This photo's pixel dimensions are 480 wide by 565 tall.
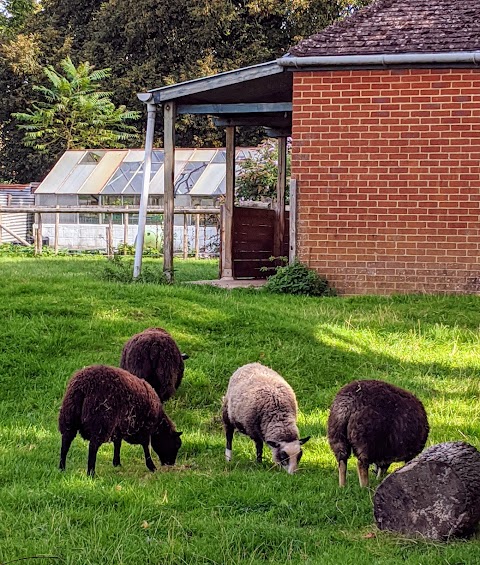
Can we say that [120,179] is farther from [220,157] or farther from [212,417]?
[212,417]

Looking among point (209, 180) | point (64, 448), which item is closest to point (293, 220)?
point (64, 448)

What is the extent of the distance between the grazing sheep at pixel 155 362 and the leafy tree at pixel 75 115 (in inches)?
1304

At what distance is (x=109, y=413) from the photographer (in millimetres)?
7195

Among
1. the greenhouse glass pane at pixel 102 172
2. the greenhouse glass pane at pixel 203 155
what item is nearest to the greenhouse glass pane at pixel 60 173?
the greenhouse glass pane at pixel 102 172

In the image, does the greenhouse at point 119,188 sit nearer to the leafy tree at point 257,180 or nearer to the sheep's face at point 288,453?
the leafy tree at point 257,180

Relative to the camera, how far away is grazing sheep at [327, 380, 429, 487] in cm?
689

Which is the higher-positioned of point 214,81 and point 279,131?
point 214,81

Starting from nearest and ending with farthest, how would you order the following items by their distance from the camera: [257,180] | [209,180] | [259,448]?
[259,448]
[257,180]
[209,180]

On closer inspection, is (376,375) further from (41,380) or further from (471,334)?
(41,380)

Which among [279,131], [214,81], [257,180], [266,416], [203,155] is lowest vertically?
[266,416]

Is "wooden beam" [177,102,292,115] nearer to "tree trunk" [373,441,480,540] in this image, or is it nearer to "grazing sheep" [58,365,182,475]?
"grazing sheep" [58,365,182,475]

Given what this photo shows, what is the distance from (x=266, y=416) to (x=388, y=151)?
9175 mm

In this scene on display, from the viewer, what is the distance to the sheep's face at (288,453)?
7465mm

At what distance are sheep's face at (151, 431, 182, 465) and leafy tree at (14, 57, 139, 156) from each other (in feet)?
116
